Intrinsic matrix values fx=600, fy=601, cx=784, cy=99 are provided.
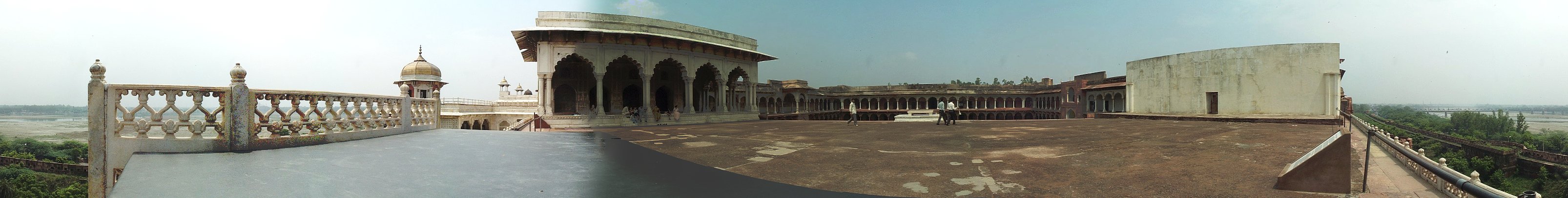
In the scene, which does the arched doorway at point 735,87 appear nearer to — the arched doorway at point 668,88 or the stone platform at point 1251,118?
the arched doorway at point 668,88

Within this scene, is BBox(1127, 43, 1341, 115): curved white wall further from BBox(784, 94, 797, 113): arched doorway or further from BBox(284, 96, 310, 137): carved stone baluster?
BBox(284, 96, 310, 137): carved stone baluster

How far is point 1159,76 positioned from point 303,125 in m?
27.3

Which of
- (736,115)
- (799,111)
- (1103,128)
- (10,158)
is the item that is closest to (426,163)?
(1103,128)

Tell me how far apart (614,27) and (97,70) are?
1561cm

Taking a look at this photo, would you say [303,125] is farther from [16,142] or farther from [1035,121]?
[16,142]

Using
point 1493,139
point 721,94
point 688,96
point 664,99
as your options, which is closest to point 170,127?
point 688,96

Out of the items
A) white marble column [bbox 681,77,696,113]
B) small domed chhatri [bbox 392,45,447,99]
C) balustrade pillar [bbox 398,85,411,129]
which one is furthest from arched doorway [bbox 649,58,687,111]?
balustrade pillar [bbox 398,85,411,129]

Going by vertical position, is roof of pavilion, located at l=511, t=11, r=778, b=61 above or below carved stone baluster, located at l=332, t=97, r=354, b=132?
above

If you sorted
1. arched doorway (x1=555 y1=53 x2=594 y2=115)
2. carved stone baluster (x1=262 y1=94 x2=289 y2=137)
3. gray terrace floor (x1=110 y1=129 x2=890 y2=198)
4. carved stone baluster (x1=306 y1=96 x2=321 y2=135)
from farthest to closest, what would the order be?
arched doorway (x1=555 y1=53 x2=594 y2=115), carved stone baluster (x1=306 y1=96 x2=321 y2=135), carved stone baluster (x1=262 y1=94 x2=289 y2=137), gray terrace floor (x1=110 y1=129 x2=890 y2=198)

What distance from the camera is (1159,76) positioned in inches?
961

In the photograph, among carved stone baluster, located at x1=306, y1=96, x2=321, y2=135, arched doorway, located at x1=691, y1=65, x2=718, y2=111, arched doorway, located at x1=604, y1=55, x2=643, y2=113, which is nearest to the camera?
carved stone baluster, located at x1=306, y1=96, x2=321, y2=135

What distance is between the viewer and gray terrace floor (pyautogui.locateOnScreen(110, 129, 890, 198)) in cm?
316

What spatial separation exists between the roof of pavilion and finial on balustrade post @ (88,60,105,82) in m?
13.5

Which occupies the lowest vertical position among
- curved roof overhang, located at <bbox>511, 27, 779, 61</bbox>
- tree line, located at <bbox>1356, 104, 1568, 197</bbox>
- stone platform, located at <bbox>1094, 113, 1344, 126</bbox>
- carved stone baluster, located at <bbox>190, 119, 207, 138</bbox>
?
tree line, located at <bbox>1356, 104, 1568, 197</bbox>
